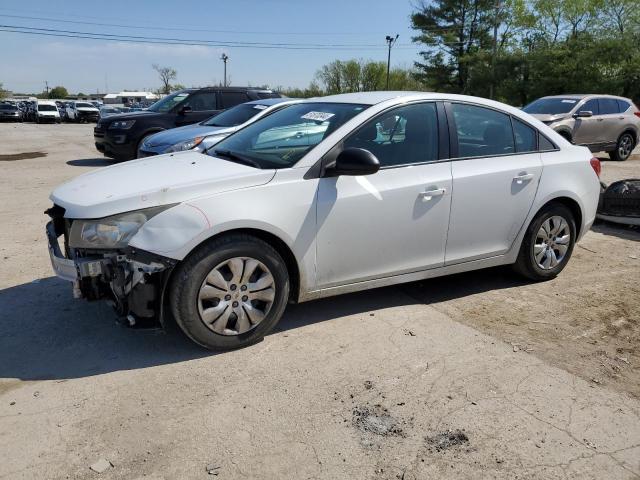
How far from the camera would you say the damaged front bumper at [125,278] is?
131 inches

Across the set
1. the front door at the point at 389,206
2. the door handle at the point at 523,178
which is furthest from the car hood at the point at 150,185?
the door handle at the point at 523,178

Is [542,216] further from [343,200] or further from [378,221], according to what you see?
[343,200]

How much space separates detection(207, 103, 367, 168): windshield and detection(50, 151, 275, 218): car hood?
204mm

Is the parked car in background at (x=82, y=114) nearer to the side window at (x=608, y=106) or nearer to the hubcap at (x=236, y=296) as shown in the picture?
the side window at (x=608, y=106)

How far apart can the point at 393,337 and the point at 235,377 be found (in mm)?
1186

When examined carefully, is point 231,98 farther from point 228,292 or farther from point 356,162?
point 228,292

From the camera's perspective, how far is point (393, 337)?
3914 millimetres

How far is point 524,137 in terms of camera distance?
4.82 m

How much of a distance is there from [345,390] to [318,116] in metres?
2.17

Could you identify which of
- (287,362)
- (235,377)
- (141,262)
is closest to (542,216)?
(287,362)

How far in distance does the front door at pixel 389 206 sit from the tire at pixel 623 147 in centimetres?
1253

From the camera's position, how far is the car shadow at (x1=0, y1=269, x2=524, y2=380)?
349 cm

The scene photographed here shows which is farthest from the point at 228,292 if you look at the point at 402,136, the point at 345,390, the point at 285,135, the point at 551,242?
the point at 551,242

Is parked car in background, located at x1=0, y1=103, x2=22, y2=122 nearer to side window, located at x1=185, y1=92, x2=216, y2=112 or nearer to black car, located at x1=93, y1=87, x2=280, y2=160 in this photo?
black car, located at x1=93, y1=87, x2=280, y2=160
